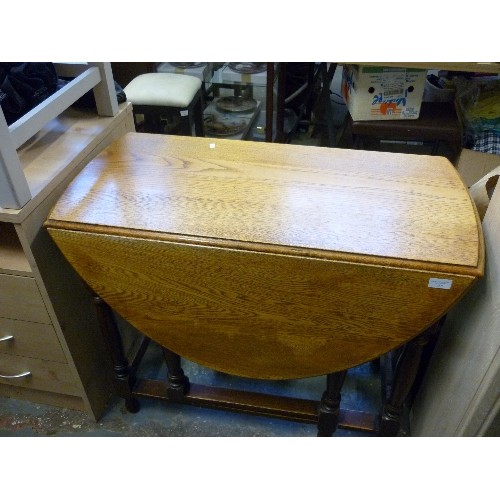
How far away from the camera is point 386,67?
191 centimetres

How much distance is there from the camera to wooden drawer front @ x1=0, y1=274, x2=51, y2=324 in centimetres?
109

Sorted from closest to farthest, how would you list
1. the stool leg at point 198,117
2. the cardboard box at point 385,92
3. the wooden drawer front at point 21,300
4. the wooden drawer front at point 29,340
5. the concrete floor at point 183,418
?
the wooden drawer front at point 21,300 < the wooden drawer front at point 29,340 < the concrete floor at point 183,418 < the cardboard box at point 385,92 < the stool leg at point 198,117

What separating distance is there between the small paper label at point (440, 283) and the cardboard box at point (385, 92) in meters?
1.39

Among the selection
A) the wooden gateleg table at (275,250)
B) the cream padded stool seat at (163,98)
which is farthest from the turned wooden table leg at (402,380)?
the cream padded stool seat at (163,98)

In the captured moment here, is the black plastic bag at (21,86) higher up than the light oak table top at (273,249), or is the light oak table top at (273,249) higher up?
the black plastic bag at (21,86)

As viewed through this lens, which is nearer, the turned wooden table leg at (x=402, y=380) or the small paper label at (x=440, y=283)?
the small paper label at (x=440, y=283)

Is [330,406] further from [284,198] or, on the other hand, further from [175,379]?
[284,198]

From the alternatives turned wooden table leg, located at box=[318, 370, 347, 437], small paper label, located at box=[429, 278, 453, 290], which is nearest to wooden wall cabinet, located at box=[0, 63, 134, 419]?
turned wooden table leg, located at box=[318, 370, 347, 437]

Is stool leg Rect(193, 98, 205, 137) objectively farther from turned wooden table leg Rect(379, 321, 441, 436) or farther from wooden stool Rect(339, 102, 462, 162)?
turned wooden table leg Rect(379, 321, 441, 436)

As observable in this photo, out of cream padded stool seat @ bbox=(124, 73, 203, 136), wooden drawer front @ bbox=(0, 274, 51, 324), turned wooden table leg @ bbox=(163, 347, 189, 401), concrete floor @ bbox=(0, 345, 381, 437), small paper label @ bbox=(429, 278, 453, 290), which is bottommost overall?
concrete floor @ bbox=(0, 345, 381, 437)

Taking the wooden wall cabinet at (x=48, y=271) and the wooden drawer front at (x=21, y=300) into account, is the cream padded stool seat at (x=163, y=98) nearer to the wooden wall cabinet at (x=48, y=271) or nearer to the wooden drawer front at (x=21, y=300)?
the wooden wall cabinet at (x=48, y=271)

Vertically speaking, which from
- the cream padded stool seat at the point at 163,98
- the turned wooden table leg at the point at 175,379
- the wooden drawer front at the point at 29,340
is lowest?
the turned wooden table leg at the point at 175,379

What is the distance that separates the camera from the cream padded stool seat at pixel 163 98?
2131 millimetres

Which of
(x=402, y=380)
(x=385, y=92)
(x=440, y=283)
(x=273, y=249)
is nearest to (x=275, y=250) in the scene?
(x=273, y=249)
